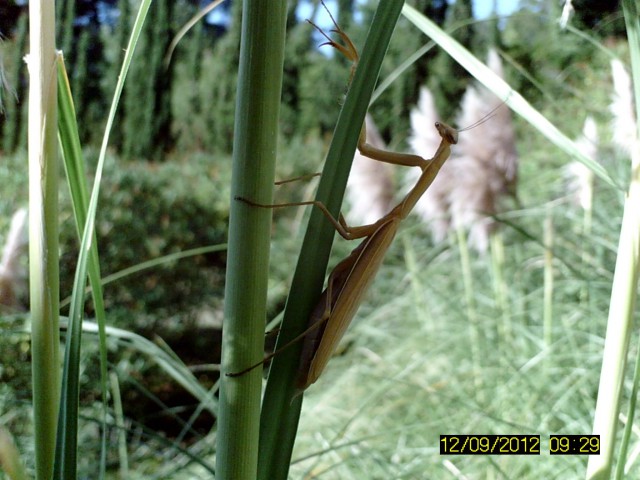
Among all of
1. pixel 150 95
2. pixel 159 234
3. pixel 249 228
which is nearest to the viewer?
pixel 249 228

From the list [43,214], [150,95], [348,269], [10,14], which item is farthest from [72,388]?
[150,95]

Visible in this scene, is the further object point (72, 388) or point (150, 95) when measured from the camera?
point (150, 95)

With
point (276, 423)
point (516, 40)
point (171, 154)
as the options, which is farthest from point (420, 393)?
point (516, 40)

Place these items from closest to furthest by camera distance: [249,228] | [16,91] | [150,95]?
[249,228] → [16,91] → [150,95]

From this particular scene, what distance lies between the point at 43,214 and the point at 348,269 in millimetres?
279

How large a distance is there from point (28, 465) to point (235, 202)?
2.62ft

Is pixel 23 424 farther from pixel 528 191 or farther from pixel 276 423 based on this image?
pixel 528 191

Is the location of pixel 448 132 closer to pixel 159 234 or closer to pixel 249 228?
pixel 249 228

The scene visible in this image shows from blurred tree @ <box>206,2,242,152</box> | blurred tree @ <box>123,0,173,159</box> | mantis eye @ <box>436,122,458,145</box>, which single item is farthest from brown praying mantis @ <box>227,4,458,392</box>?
blurred tree @ <box>206,2,242,152</box>

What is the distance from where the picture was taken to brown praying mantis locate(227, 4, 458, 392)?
0.43 meters

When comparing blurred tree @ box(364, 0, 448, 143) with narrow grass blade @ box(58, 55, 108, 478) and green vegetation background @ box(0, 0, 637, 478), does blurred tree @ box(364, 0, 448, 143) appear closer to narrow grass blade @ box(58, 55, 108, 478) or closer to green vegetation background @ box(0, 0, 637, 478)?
green vegetation background @ box(0, 0, 637, 478)
